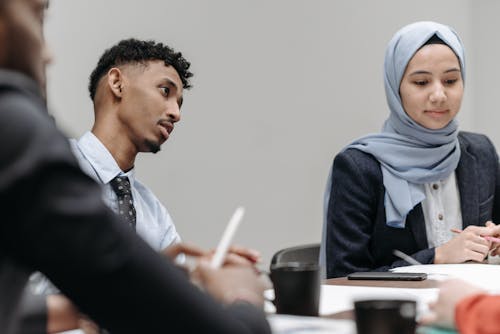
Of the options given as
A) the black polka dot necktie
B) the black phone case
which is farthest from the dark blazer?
the black polka dot necktie

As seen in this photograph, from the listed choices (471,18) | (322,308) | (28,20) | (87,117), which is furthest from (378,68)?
(28,20)

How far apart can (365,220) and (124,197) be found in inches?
28.3

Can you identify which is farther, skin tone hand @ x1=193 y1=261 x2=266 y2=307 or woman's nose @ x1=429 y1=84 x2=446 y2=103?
woman's nose @ x1=429 y1=84 x2=446 y2=103

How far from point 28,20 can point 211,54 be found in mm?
2060

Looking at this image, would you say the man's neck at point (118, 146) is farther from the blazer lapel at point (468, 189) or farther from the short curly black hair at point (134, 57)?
the blazer lapel at point (468, 189)

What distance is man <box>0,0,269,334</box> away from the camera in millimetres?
518

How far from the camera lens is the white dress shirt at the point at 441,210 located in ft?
6.75

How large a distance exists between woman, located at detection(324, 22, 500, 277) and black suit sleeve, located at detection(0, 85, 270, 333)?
4.65 ft

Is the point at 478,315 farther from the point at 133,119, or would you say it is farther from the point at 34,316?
the point at 133,119

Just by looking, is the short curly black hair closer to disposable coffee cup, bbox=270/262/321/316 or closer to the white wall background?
the white wall background

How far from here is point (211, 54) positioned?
8.59 feet

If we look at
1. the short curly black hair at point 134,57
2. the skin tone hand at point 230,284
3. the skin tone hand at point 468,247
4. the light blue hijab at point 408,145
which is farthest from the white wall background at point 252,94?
the skin tone hand at point 230,284

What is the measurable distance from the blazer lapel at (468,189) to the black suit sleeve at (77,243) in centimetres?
165

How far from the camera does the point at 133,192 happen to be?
5.97 feet
